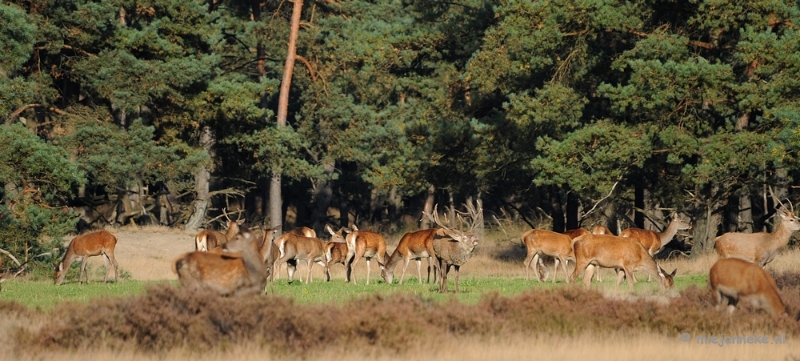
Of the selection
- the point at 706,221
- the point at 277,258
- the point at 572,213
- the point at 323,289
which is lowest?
the point at 323,289

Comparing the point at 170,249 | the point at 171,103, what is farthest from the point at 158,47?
the point at 170,249

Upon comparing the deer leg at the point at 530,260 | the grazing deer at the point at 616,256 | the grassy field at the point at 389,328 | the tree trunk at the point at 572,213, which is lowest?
the grassy field at the point at 389,328

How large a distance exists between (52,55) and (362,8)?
12.1m

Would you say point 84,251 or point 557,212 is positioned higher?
point 557,212

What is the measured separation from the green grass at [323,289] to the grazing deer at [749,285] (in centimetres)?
408

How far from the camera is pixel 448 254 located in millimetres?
21609

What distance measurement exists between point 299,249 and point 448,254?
510cm

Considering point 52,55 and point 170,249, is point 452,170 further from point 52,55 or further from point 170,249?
point 52,55

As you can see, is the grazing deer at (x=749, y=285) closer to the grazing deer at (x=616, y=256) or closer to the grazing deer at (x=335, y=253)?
the grazing deer at (x=616, y=256)

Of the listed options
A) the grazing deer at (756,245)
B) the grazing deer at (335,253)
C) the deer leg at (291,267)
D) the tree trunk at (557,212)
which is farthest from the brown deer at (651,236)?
the tree trunk at (557,212)

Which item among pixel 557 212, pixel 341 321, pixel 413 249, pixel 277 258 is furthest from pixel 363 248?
pixel 557 212

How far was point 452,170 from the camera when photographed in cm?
3678

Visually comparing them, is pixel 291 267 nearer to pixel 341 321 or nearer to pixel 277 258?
pixel 277 258

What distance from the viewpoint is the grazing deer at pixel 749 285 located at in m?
14.9
